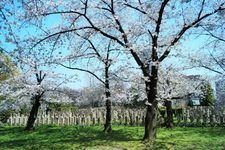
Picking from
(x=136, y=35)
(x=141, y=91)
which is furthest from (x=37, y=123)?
(x=136, y=35)

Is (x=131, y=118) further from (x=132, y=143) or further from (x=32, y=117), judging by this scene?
(x=132, y=143)

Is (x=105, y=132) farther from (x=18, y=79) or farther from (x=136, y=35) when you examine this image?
(x=18, y=79)

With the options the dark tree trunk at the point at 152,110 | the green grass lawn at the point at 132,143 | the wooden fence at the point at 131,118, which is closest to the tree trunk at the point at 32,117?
the wooden fence at the point at 131,118

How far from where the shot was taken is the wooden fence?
25.2 metres

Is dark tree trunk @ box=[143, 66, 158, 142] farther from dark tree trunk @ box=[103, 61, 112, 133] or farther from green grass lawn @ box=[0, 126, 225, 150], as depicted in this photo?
dark tree trunk @ box=[103, 61, 112, 133]

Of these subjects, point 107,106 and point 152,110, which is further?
point 107,106

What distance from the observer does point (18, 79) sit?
2995 centimetres

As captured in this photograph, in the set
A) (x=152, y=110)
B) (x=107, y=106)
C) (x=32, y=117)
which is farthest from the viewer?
(x=32, y=117)

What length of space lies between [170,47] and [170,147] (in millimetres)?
4706

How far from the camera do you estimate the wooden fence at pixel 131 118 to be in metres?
25.2

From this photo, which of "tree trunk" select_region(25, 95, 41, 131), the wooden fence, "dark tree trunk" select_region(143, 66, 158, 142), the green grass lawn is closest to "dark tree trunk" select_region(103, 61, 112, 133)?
the green grass lawn

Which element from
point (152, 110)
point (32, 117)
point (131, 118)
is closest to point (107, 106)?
point (152, 110)

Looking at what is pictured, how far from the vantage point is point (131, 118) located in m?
28.2

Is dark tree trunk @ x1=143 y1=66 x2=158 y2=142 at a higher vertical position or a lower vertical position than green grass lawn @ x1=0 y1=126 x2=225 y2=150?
higher
